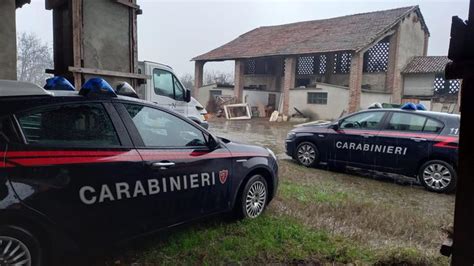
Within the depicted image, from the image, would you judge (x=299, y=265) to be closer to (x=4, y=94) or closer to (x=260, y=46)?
(x=4, y=94)

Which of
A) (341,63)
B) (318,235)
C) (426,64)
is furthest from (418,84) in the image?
(318,235)

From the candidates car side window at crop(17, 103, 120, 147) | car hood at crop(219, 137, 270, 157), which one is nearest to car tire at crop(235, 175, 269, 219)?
car hood at crop(219, 137, 270, 157)

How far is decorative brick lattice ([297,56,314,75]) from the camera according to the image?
27266mm

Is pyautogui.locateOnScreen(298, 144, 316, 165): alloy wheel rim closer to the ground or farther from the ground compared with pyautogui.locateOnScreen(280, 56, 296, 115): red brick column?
closer to the ground

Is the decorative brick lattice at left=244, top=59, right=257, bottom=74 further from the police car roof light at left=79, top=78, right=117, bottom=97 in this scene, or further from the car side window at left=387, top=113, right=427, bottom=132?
the police car roof light at left=79, top=78, right=117, bottom=97

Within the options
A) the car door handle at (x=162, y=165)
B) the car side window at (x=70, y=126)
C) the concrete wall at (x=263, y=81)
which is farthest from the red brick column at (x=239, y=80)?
the car side window at (x=70, y=126)

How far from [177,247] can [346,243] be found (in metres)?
1.70

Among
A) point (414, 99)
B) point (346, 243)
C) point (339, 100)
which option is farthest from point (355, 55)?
point (346, 243)

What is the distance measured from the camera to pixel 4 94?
2.37m

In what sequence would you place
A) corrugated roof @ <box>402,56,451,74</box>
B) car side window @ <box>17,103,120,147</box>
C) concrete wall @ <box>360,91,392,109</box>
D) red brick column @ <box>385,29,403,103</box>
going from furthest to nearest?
1. red brick column @ <box>385,29,403,103</box>
2. corrugated roof @ <box>402,56,451,74</box>
3. concrete wall @ <box>360,91,392,109</box>
4. car side window @ <box>17,103,120,147</box>

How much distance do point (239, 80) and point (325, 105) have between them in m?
7.21

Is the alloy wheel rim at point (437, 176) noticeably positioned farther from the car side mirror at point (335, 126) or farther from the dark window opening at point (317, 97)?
the dark window opening at point (317, 97)

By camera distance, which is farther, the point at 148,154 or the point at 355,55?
the point at 355,55

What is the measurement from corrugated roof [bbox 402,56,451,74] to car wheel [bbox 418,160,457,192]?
1863cm
